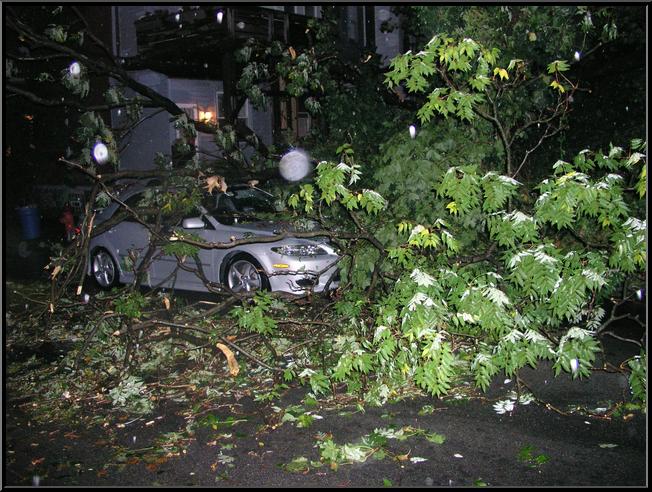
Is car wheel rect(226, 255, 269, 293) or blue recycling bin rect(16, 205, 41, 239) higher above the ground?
blue recycling bin rect(16, 205, 41, 239)

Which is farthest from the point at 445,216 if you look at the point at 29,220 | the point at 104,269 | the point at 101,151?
the point at 29,220

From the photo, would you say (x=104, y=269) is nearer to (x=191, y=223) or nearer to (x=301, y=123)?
(x=191, y=223)

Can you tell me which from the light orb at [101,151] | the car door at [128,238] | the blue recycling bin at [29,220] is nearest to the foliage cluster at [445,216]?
the light orb at [101,151]

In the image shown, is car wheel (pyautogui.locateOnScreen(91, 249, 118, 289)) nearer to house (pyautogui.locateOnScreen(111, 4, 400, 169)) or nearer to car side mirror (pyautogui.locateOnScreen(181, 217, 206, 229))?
car side mirror (pyautogui.locateOnScreen(181, 217, 206, 229))

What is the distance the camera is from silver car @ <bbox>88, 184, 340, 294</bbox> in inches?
337

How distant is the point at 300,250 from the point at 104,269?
13.5 ft

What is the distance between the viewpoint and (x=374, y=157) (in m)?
7.05

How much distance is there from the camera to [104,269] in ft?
35.7

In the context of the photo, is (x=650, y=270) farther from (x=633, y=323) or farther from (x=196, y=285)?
(x=196, y=285)

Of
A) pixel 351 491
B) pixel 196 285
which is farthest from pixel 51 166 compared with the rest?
pixel 351 491

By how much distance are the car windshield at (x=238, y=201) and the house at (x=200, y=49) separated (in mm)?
4948

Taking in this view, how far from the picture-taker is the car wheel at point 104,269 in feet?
35.0

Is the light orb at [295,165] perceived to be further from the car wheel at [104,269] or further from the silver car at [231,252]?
the car wheel at [104,269]

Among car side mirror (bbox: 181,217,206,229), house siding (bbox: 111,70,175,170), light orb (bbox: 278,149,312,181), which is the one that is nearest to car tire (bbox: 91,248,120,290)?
car side mirror (bbox: 181,217,206,229)
